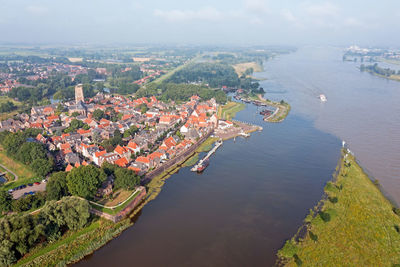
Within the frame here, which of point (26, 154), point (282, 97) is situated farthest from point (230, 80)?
point (26, 154)

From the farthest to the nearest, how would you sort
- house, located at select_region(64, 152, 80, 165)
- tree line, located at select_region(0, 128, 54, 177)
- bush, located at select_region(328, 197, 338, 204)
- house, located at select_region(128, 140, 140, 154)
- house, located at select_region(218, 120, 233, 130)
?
house, located at select_region(218, 120, 233, 130) < house, located at select_region(128, 140, 140, 154) < house, located at select_region(64, 152, 80, 165) < tree line, located at select_region(0, 128, 54, 177) < bush, located at select_region(328, 197, 338, 204)

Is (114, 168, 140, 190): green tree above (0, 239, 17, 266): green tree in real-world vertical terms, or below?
above

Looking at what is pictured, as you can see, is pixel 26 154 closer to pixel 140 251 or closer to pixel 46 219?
pixel 46 219

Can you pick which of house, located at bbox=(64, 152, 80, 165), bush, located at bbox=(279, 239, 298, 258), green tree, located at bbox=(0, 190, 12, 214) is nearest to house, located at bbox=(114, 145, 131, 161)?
house, located at bbox=(64, 152, 80, 165)

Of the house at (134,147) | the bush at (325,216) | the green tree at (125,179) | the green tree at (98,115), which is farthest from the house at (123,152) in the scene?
the bush at (325,216)

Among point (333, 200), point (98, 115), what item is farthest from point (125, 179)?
point (98, 115)

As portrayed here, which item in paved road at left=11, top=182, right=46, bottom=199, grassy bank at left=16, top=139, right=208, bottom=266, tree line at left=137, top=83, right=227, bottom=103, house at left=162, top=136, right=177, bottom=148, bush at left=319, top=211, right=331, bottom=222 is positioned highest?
tree line at left=137, top=83, right=227, bottom=103

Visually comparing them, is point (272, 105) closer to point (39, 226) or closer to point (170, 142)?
point (170, 142)

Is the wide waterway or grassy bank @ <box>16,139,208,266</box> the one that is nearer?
grassy bank @ <box>16,139,208,266</box>

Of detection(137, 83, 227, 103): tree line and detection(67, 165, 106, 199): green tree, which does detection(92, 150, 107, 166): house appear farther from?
detection(137, 83, 227, 103): tree line
